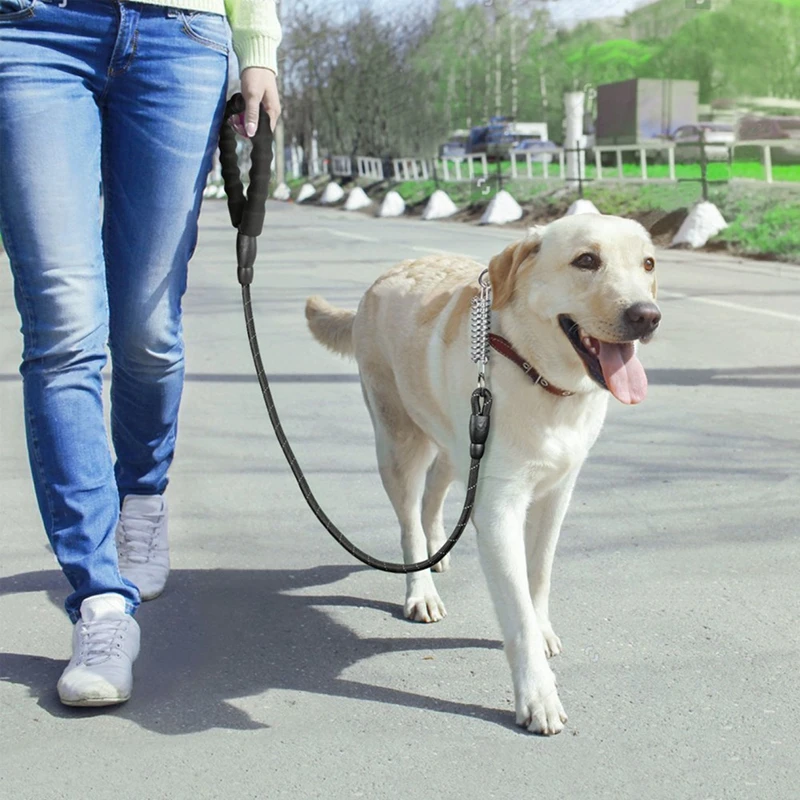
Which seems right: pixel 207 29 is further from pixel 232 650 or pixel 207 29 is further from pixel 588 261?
pixel 232 650

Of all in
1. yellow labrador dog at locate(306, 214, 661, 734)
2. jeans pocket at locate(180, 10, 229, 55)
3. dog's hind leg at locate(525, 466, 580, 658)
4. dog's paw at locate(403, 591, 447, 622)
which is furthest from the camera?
dog's paw at locate(403, 591, 447, 622)

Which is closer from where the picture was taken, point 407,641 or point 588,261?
point 588,261

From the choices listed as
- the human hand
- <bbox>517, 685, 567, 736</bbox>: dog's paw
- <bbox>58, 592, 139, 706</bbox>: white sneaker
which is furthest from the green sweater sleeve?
<bbox>517, 685, 567, 736</bbox>: dog's paw

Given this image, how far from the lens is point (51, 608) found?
139 inches

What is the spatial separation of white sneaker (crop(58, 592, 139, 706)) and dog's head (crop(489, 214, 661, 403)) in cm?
124

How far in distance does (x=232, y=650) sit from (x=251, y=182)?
1289 millimetres

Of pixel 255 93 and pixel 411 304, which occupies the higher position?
pixel 255 93

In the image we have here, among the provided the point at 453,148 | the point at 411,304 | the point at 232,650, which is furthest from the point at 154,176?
the point at 453,148

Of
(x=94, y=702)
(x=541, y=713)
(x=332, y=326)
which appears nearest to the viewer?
(x=541, y=713)

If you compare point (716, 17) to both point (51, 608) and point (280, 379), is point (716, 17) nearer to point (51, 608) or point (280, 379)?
point (280, 379)

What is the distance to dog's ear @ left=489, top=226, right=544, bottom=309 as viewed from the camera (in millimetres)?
2992

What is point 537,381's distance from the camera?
9.56 ft

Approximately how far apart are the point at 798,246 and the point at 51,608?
12453 millimetres

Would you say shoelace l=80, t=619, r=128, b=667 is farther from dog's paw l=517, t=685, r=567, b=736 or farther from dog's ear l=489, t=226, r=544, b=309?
dog's ear l=489, t=226, r=544, b=309
